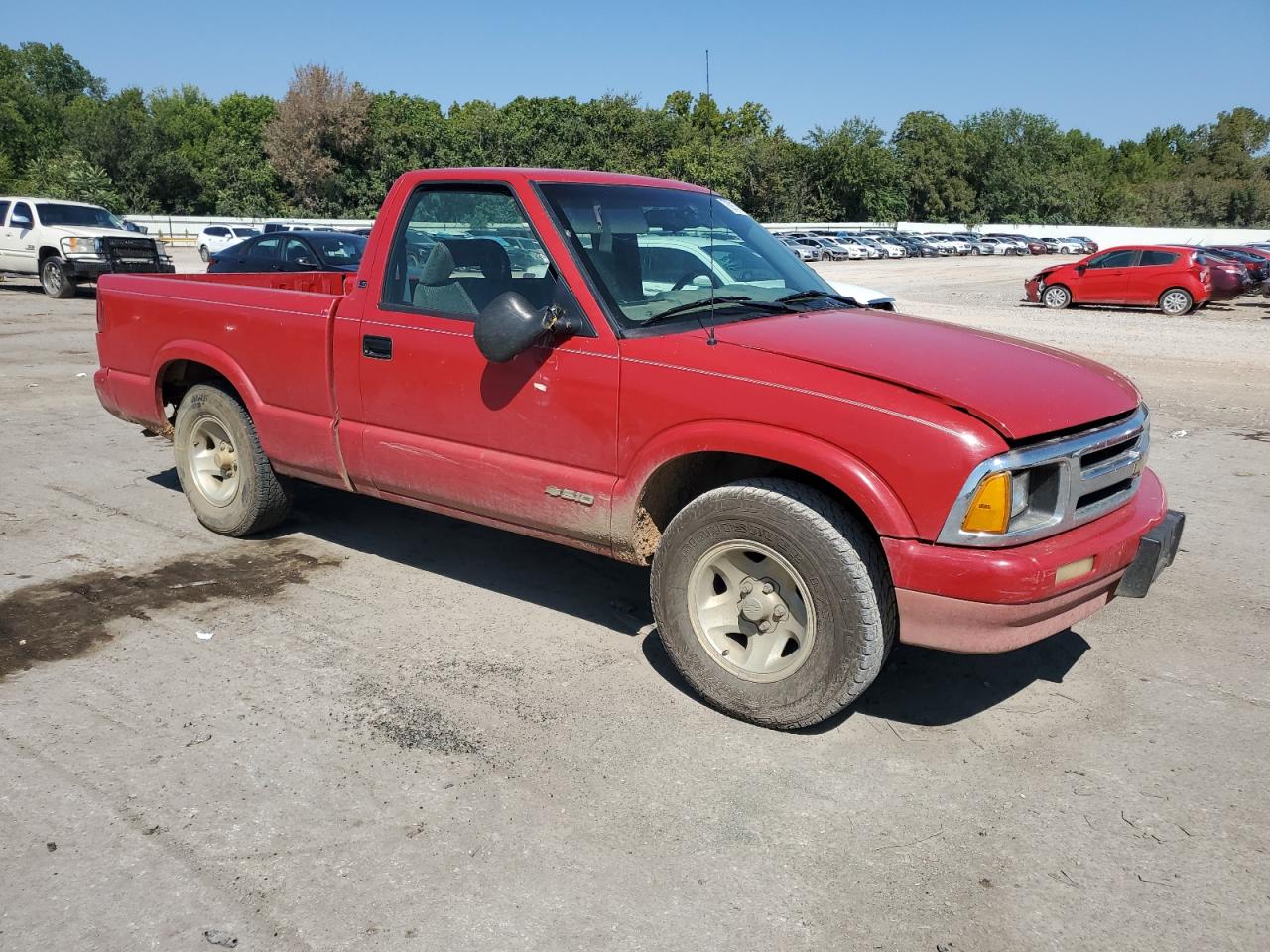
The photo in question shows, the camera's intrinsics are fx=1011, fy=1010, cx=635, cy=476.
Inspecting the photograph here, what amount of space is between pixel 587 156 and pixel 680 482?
237 ft

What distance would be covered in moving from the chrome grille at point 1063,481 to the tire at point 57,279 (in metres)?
22.1

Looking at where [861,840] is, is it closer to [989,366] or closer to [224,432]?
[989,366]

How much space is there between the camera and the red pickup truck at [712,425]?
3309 mm

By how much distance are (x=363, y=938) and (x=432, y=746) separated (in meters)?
0.98

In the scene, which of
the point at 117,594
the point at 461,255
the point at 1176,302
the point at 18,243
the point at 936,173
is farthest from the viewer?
the point at 936,173

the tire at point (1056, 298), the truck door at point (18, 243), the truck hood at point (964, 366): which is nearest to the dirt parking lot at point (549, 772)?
the truck hood at point (964, 366)

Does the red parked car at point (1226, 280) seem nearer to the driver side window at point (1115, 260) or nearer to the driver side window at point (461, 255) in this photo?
the driver side window at point (1115, 260)

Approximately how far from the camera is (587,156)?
238 feet

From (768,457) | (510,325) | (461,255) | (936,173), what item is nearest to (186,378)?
(461,255)

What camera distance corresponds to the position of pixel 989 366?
12.1 feet

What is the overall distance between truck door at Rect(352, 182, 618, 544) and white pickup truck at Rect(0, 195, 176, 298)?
61.2 ft

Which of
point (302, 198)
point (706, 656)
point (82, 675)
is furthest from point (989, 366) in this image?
point (302, 198)

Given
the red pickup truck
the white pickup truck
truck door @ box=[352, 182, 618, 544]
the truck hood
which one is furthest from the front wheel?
the truck hood

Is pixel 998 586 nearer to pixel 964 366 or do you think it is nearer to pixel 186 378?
pixel 964 366
